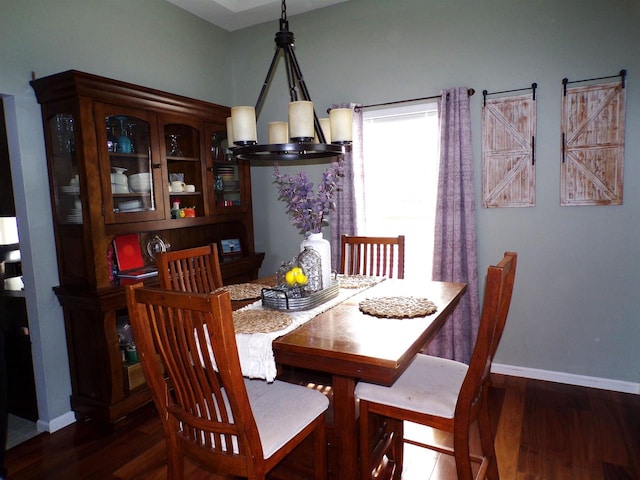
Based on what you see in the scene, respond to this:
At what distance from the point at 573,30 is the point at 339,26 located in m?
1.62

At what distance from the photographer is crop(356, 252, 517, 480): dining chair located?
4.62 feet

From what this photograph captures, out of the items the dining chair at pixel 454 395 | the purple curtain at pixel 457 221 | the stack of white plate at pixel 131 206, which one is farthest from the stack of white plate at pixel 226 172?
the dining chair at pixel 454 395

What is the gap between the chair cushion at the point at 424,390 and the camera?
1581mm

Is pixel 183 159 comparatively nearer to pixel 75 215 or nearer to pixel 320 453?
pixel 75 215

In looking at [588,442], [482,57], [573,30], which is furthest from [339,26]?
[588,442]

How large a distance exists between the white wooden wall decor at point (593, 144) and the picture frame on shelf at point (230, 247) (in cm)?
244

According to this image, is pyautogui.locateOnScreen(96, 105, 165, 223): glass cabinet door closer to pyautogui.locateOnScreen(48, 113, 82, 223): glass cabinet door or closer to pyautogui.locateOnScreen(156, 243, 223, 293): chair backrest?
pyautogui.locateOnScreen(48, 113, 82, 223): glass cabinet door

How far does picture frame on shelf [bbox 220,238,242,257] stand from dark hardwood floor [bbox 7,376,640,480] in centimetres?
136

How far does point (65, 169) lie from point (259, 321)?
156 centimetres

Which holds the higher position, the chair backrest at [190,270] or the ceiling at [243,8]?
the ceiling at [243,8]

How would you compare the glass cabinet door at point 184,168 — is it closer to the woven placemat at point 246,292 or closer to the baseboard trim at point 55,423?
the woven placemat at point 246,292

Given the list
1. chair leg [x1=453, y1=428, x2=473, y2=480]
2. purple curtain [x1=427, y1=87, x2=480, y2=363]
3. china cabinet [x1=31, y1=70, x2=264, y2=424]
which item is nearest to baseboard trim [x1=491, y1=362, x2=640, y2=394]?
purple curtain [x1=427, y1=87, x2=480, y2=363]

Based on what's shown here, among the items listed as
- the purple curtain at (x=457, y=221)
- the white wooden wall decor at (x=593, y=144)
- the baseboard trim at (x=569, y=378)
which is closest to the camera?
the white wooden wall decor at (x=593, y=144)

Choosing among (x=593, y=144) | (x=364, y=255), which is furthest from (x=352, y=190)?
(x=593, y=144)
